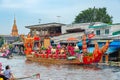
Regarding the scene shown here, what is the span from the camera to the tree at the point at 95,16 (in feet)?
237

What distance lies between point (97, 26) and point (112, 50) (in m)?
10.8

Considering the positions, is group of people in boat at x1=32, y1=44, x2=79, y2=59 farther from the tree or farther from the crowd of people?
the tree

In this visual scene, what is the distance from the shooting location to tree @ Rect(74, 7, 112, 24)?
72.3m

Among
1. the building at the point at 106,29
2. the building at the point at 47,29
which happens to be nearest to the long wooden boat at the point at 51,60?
the building at the point at 106,29

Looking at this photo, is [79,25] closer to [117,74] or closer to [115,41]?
[115,41]

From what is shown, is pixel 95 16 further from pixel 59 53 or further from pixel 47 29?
pixel 59 53

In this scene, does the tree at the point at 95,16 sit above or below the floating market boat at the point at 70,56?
above

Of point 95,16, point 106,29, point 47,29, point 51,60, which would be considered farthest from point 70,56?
point 95,16

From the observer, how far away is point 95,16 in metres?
71.8

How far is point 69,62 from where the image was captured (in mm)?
38094

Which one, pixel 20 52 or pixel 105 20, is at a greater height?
pixel 105 20

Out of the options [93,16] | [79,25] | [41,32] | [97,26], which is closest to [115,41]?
[97,26]

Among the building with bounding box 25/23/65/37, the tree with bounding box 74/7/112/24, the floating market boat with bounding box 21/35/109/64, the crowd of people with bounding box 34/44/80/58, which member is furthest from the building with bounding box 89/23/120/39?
the tree with bounding box 74/7/112/24

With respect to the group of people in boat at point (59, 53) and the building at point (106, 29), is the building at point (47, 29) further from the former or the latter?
the group of people in boat at point (59, 53)
